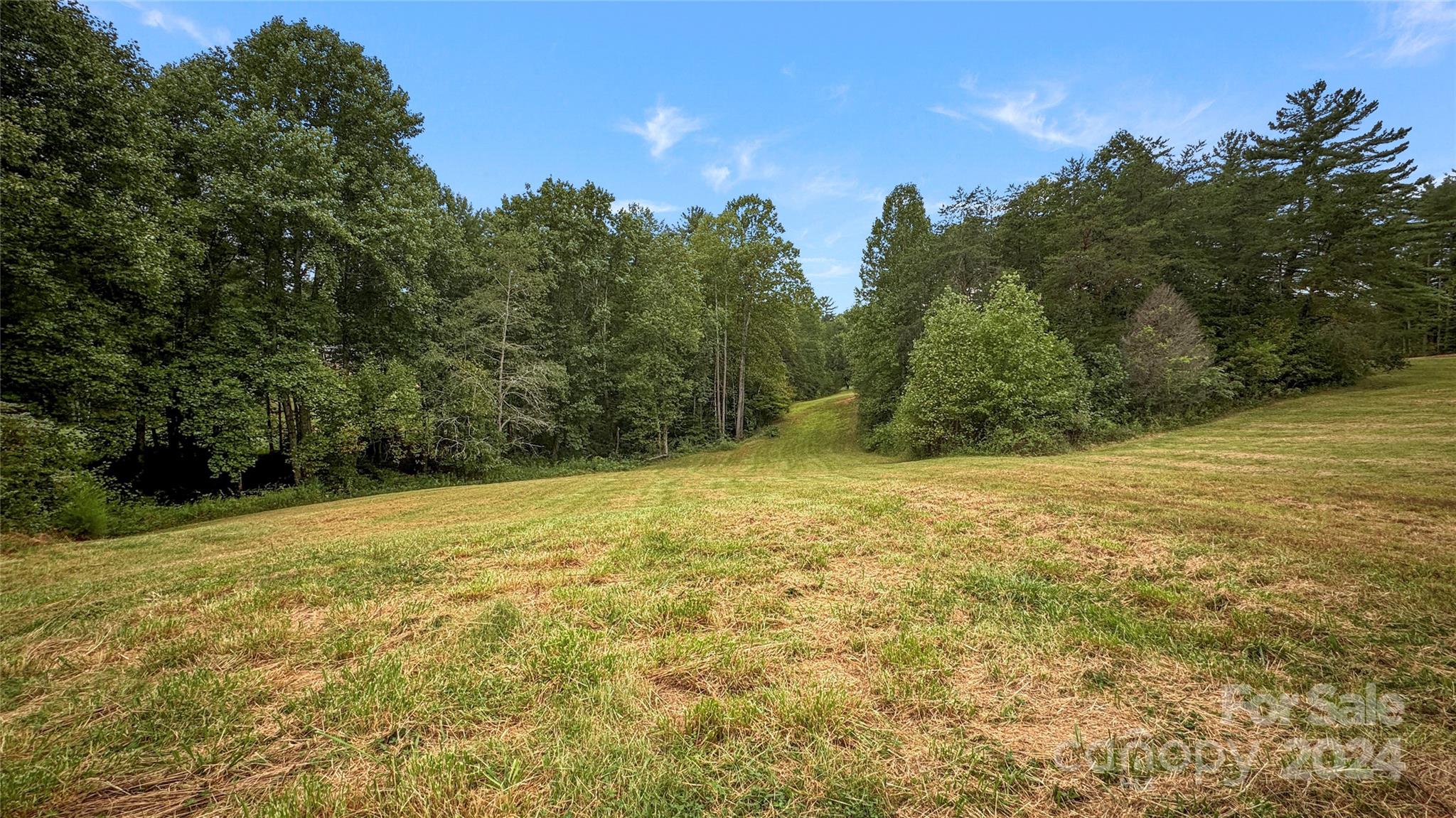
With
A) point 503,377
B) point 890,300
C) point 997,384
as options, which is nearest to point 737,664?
point 997,384

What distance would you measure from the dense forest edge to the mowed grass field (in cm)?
854

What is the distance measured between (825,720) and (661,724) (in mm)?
709

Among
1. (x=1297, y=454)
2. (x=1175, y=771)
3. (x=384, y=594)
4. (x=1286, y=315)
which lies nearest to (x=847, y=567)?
(x=1175, y=771)

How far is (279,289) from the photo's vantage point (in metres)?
15.1

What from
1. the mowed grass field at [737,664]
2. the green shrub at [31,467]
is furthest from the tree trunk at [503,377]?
the mowed grass field at [737,664]

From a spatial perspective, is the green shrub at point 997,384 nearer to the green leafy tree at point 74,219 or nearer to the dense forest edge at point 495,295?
the dense forest edge at point 495,295

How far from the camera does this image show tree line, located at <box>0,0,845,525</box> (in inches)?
385

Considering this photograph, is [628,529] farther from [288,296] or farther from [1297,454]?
[288,296]

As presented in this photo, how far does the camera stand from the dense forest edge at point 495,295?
33.6 ft

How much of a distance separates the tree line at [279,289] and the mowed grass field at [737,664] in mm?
8207

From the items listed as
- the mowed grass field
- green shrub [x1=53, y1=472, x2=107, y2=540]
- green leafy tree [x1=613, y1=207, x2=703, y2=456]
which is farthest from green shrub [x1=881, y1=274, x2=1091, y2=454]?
green shrub [x1=53, y1=472, x2=107, y2=540]

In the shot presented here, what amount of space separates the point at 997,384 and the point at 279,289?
25.3 metres

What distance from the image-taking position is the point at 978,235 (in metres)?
22.5

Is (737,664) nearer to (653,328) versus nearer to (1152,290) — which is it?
(653,328)
